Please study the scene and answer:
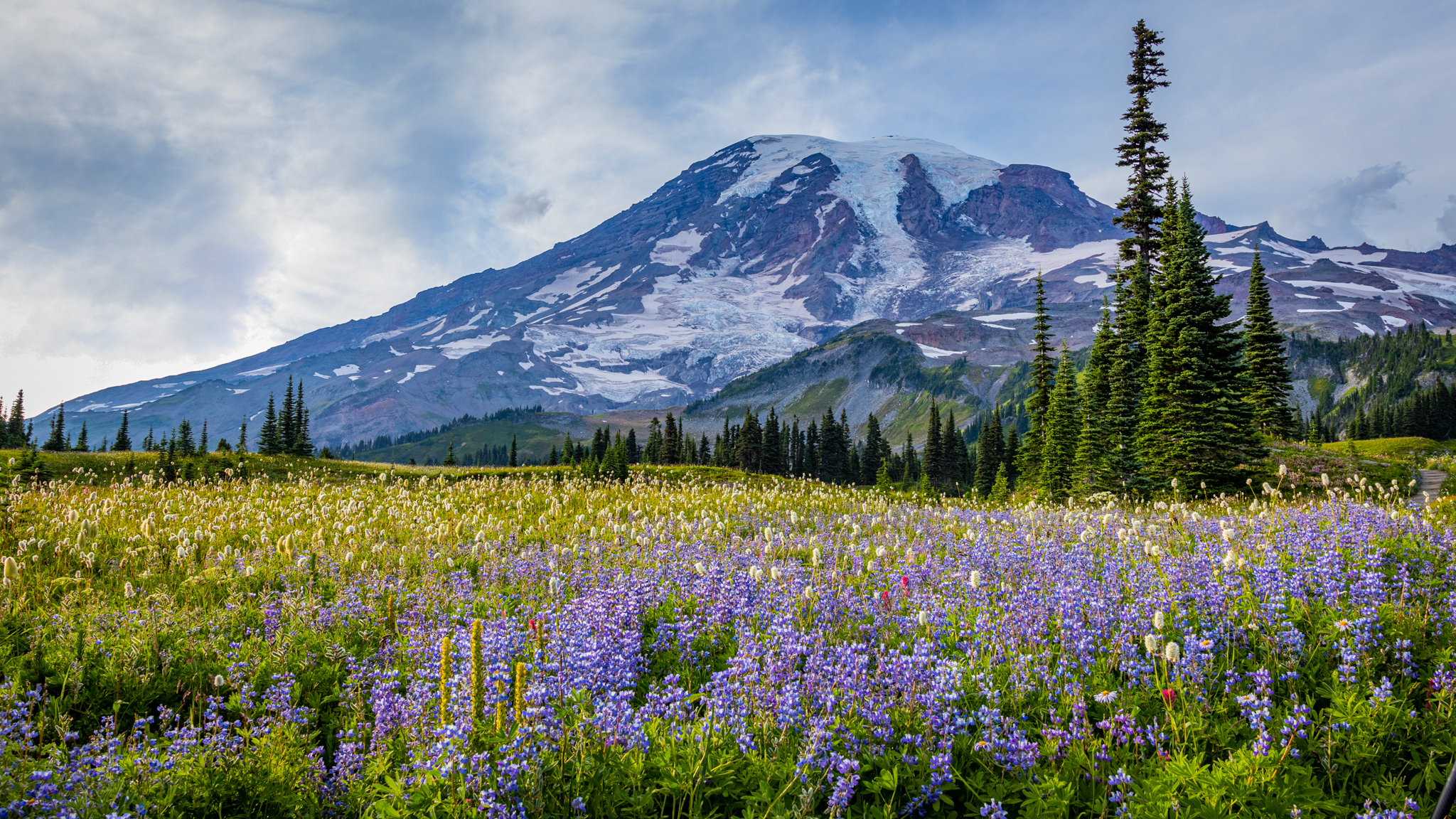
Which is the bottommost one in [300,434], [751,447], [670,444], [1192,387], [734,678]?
[734,678]

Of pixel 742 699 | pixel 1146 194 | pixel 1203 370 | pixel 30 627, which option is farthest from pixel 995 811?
pixel 1146 194

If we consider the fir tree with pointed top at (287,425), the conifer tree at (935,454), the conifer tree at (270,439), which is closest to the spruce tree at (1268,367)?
the conifer tree at (935,454)

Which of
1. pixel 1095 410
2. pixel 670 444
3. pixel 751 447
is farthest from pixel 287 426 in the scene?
pixel 1095 410

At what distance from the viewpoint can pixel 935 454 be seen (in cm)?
10256

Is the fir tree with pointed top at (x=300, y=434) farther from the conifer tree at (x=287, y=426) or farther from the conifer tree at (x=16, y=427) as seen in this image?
the conifer tree at (x=16, y=427)

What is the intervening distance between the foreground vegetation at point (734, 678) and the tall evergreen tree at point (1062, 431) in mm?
30532

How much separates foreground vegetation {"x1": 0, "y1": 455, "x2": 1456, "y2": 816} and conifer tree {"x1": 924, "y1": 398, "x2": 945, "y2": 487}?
→ 91062 mm

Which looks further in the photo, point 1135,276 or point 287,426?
point 287,426

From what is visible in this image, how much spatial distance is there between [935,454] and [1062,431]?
6431cm

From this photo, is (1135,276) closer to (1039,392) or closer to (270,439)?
(1039,392)

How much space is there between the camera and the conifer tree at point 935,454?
99000 millimetres

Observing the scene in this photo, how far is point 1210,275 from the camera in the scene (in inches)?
1235

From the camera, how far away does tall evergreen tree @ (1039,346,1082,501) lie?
39.3 metres

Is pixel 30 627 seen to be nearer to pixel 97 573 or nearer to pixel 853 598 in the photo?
pixel 97 573
